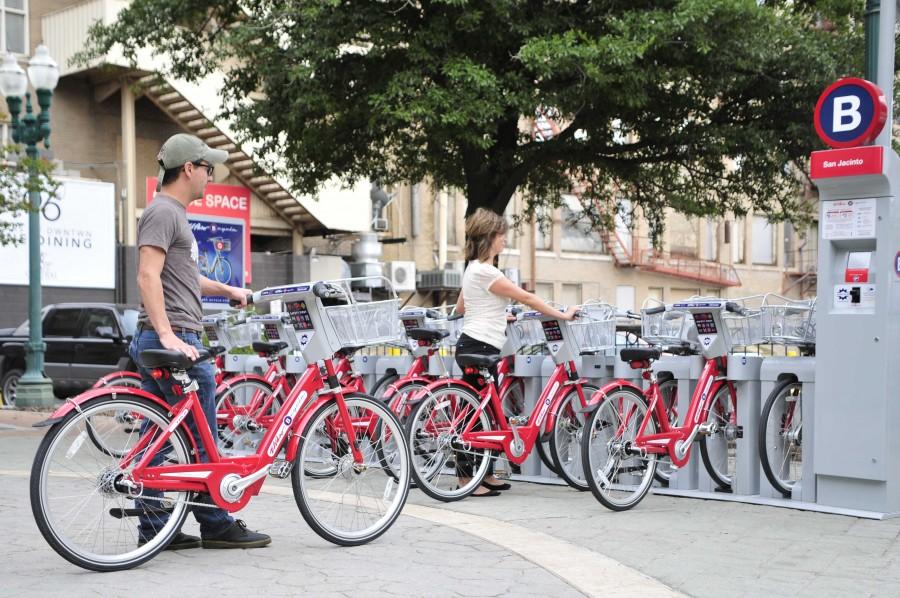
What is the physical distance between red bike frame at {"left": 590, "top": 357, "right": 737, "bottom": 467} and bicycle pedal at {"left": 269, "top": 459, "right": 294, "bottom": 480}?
2.35 meters

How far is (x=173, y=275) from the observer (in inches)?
233

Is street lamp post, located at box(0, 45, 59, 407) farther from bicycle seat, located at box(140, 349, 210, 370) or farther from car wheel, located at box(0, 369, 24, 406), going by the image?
bicycle seat, located at box(140, 349, 210, 370)

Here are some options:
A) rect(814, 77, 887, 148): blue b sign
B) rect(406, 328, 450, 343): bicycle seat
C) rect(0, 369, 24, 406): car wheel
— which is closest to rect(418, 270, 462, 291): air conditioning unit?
rect(0, 369, 24, 406): car wheel

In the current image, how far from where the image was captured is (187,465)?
18.5 feet

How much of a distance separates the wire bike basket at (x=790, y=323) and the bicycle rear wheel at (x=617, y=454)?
1.23m

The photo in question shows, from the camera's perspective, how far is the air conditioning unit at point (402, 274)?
30.7 meters

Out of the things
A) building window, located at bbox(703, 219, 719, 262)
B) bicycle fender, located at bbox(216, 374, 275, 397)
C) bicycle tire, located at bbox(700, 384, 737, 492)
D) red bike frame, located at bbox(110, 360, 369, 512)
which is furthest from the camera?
building window, located at bbox(703, 219, 719, 262)

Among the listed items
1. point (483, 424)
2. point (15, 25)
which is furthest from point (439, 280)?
point (483, 424)

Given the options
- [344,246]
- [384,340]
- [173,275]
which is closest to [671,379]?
[384,340]

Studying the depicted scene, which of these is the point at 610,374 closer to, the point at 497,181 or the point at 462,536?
the point at 462,536

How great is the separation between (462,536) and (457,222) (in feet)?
88.7

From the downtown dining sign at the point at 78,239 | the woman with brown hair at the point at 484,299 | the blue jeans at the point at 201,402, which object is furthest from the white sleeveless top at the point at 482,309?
the downtown dining sign at the point at 78,239

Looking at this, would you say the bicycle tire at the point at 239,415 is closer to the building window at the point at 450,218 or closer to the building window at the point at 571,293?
the building window at the point at 450,218

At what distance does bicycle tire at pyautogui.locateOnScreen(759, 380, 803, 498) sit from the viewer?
26.4 ft
